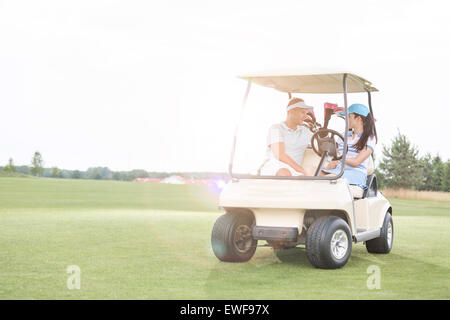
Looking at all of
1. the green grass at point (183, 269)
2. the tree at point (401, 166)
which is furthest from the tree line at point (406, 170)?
the green grass at point (183, 269)

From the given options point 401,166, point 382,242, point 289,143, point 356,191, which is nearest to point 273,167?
point 289,143

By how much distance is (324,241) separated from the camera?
6109 millimetres

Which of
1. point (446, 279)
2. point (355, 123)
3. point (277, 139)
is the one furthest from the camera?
point (355, 123)

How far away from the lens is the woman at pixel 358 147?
7309mm

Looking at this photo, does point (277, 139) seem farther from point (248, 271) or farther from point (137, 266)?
point (137, 266)

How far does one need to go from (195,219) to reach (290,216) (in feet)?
23.6

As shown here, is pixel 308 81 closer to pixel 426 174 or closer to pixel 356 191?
pixel 356 191

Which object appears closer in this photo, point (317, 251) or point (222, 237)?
point (317, 251)

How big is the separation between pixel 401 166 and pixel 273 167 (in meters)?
48.9

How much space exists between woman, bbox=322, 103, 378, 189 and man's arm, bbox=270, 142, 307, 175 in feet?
2.11

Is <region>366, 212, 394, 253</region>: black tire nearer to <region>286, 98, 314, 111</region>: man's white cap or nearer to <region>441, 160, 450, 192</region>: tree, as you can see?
<region>286, 98, 314, 111</region>: man's white cap

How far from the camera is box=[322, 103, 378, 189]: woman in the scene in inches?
288
